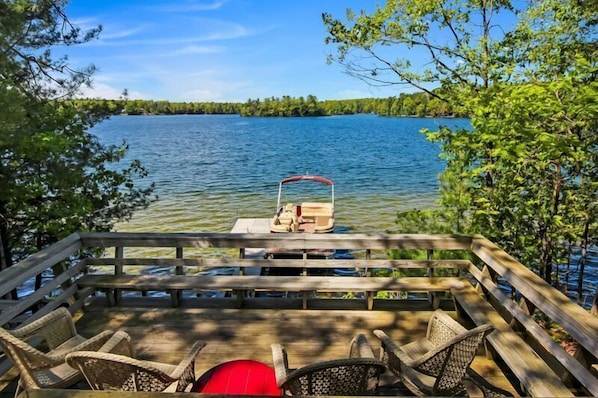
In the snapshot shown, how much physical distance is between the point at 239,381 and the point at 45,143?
5419 millimetres

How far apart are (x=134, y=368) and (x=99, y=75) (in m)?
6.12

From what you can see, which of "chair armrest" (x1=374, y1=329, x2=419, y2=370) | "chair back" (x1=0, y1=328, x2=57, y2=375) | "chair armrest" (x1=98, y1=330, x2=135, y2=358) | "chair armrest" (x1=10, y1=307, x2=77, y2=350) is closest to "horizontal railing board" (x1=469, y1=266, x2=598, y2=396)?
"chair armrest" (x1=374, y1=329, x2=419, y2=370)

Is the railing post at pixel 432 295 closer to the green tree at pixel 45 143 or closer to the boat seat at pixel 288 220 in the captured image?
the green tree at pixel 45 143

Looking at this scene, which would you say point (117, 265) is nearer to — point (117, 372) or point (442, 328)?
point (117, 372)

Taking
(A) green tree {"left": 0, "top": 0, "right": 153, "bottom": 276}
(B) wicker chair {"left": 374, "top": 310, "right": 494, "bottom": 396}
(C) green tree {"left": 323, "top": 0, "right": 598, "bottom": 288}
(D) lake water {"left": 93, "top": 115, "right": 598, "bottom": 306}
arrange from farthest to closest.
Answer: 1. (D) lake water {"left": 93, "top": 115, "right": 598, "bottom": 306}
2. (A) green tree {"left": 0, "top": 0, "right": 153, "bottom": 276}
3. (C) green tree {"left": 323, "top": 0, "right": 598, "bottom": 288}
4. (B) wicker chair {"left": 374, "top": 310, "right": 494, "bottom": 396}

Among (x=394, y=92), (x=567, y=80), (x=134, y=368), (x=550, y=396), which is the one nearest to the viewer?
(x=134, y=368)

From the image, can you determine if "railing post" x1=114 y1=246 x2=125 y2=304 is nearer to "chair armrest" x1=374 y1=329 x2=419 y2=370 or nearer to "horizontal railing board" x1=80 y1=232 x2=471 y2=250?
"horizontal railing board" x1=80 y1=232 x2=471 y2=250

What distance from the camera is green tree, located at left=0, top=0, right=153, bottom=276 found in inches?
207

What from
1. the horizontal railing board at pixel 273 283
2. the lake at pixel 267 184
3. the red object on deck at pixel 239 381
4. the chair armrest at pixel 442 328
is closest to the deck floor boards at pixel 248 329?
the horizontal railing board at pixel 273 283

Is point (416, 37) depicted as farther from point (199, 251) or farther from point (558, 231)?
point (199, 251)

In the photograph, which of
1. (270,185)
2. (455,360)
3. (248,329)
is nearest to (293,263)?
(248,329)

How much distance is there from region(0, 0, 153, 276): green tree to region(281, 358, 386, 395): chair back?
488 cm

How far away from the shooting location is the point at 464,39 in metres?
7.00

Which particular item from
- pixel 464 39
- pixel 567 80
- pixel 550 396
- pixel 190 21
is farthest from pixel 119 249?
pixel 190 21
